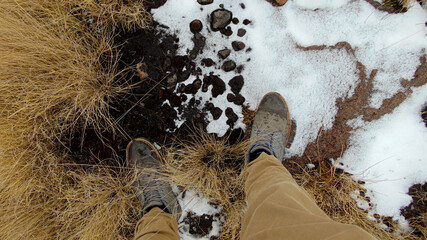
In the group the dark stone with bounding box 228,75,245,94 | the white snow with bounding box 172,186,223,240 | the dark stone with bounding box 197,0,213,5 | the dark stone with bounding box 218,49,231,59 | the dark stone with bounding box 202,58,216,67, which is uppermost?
the dark stone with bounding box 197,0,213,5

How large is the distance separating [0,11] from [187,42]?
1384 millimetres

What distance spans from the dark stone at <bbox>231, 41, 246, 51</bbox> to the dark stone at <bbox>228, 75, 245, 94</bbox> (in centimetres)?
24

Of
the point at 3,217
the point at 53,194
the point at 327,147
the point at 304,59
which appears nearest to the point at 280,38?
the point at 304,59

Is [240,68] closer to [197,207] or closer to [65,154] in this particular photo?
[197,207]

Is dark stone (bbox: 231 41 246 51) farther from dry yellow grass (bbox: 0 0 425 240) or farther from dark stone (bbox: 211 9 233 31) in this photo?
dry yellow grass (bbox: 0 0 425 240)

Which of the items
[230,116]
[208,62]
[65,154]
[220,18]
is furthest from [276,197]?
[65,154]

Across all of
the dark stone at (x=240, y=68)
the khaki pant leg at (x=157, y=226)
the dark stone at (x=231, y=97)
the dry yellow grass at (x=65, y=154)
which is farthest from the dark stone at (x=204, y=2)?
the khaki pant leg at (x=157, y=226)

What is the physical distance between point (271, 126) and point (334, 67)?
2.38ft

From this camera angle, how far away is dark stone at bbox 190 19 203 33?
187cm

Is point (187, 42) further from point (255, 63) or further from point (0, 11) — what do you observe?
point (0, 11)

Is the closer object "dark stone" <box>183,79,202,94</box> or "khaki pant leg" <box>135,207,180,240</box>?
"khaki pant leg" <box>135,207,180,240</box>

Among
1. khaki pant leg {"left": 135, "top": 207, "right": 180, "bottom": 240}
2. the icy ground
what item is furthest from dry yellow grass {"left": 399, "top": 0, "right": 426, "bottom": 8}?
khaki pant leg {"left": 135, "top": 207, "right": 180, "bottom": 240}

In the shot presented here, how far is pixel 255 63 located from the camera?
74.1 inches

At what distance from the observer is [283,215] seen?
106 cm
